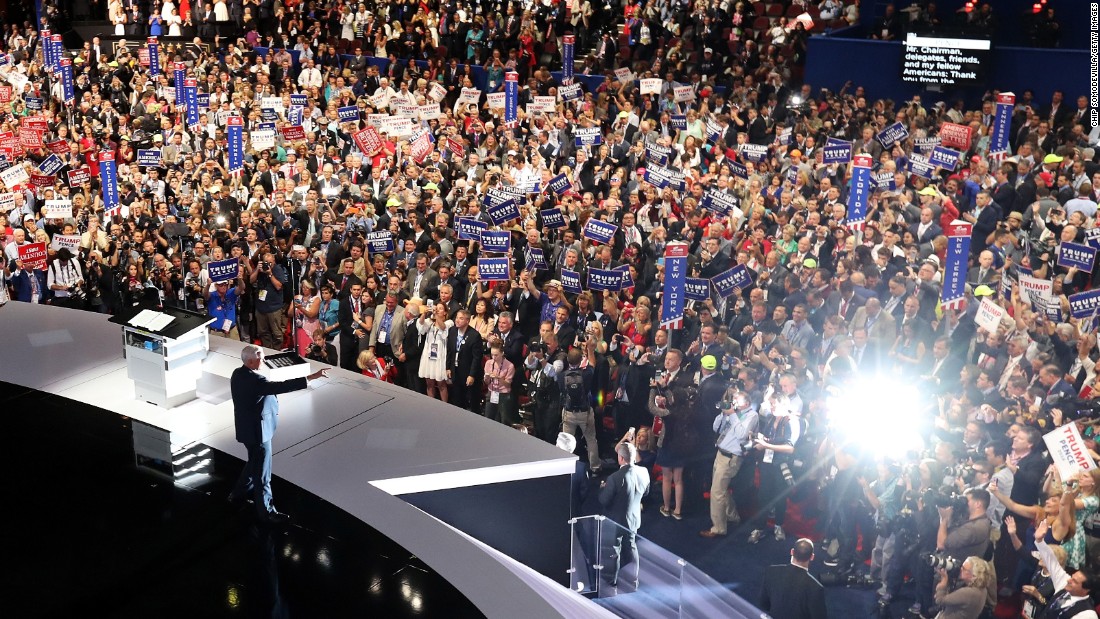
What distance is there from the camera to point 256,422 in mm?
7117

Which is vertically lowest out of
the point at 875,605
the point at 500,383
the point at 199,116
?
the point at 875,605

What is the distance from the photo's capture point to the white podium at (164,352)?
26.8ft

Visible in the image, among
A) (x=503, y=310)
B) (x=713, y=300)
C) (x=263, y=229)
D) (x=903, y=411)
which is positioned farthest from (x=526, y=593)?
(x=263, y=229)

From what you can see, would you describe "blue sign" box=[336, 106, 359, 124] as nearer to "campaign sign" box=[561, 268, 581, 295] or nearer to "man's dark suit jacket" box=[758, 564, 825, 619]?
"campaign sign" box=[561, 268, 581, 295]

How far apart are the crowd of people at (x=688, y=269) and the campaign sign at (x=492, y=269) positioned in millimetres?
166

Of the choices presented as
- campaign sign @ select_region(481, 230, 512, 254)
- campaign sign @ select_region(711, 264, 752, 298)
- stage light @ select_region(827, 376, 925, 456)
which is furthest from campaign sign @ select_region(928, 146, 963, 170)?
campaign sign @ select_region(481, 230, 512, 254)

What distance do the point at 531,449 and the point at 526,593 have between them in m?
1.57

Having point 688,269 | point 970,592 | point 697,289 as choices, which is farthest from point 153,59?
point 970,592

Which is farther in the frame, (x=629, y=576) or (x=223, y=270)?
(x=223, y=270)

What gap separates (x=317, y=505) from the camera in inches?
286

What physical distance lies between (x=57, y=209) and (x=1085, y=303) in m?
12.0

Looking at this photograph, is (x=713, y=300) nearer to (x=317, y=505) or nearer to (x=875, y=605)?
(x=875, y=605)

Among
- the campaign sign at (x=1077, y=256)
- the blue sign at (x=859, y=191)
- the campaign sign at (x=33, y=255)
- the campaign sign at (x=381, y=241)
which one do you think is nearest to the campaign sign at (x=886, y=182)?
the blue sign at (x=859, y=191)

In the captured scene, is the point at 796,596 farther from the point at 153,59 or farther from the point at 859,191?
the point at 153,59
